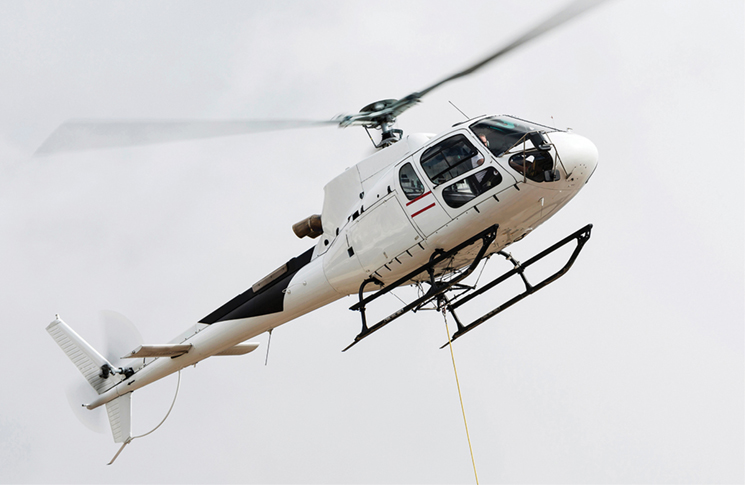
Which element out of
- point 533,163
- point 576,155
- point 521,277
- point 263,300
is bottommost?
point 521,277

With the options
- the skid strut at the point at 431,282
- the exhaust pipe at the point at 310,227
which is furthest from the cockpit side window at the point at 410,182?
the exhaust pipe at the point at 310,227

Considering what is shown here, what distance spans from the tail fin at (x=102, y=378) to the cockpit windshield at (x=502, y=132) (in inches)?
394

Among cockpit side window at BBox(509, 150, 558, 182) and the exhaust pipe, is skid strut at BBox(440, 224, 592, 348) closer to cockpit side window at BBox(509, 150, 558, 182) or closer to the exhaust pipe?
cockpit side window at BBox(509, 150, 558, 182)

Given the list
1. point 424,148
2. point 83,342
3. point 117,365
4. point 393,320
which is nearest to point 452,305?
point 393,320

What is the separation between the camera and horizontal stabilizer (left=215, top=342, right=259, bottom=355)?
1412 cm

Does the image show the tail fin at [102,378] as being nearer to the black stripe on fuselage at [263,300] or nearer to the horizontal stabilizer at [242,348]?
the horizontal stabilizer at [242,348]

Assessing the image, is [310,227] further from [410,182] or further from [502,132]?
[502,132]

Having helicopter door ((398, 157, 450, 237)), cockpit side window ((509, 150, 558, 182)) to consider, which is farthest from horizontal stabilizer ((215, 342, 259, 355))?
cockpit side window ((509, 150, 558, 182))

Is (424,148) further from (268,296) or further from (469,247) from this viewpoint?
(268,296)

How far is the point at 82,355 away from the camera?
15258 mm

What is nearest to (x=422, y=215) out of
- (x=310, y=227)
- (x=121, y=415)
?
(x=310, y=227)

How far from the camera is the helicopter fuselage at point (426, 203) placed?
29.4ft

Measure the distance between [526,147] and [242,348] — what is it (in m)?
8.14

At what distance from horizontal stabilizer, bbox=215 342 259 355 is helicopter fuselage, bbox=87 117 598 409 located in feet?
7.19
